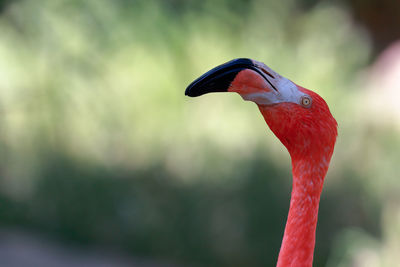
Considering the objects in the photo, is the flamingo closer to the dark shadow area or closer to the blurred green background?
the blurred green background

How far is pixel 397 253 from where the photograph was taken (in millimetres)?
2711

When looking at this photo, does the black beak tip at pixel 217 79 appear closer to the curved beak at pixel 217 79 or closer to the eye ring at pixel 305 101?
the curved beak at pixel 217 79

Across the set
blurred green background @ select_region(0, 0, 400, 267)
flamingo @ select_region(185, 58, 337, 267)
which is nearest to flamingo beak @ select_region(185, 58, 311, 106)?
flamingo @ select_region(185, 58, 337, 267)

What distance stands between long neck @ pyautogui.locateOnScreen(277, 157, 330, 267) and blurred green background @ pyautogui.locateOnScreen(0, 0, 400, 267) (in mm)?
2525

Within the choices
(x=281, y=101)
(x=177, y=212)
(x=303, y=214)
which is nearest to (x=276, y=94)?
(x=281, y=101)

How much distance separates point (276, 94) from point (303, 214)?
0.31 metres

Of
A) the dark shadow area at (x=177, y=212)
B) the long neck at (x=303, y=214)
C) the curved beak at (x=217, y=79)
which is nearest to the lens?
→ the curved beak at (x=217, y=79)

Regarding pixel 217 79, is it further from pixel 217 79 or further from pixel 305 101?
pixel 305 101

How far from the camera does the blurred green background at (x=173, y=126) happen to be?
399 cm

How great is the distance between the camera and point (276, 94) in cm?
124

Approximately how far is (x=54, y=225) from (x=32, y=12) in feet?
6.20

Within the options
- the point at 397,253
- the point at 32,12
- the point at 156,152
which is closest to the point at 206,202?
the point at 156,152

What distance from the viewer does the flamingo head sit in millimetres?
1204

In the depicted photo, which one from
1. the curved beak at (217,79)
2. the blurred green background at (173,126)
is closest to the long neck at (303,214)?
the curved beak at (217,79)
